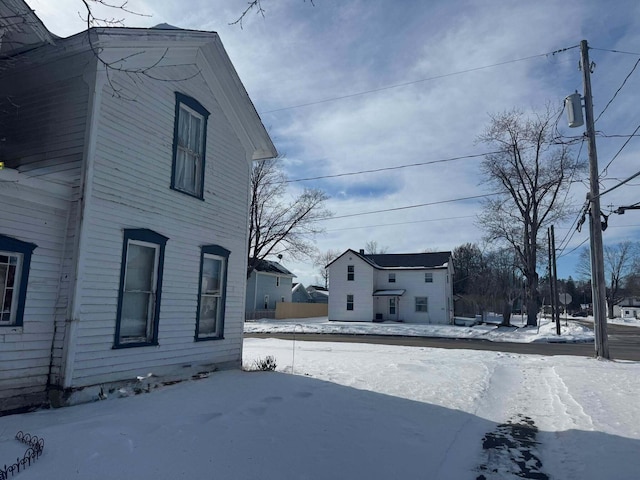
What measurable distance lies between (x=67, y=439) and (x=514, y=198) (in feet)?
118

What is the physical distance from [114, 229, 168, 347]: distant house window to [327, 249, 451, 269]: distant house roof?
112 ft

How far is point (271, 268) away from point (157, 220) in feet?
139

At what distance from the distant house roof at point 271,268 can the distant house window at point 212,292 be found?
35.7 metres

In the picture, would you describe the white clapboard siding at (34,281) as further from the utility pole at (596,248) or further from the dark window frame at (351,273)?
the dark window frame at (351,273)

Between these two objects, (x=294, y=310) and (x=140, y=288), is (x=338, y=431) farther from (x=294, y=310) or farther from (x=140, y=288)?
(x=294, y=310)

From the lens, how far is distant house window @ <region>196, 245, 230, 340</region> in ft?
32.6

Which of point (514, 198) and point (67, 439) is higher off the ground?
point (514, 198)

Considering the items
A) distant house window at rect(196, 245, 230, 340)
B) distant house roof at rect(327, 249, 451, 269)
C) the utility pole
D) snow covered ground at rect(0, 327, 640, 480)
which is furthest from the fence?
snow covered ground at rect(0, 327, 640, 480)

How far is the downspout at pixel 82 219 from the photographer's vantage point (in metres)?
6.81

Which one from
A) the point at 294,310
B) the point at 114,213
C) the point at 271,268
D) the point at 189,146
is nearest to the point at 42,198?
the point at 114,213

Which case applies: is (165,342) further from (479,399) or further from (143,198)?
(479,399)

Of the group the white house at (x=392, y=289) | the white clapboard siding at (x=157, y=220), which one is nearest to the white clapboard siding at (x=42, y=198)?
the white clapboard siding at (x=157, y=220)

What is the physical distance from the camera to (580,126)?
50.3 feet

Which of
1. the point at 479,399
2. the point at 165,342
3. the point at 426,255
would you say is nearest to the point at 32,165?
the point at 165,342
